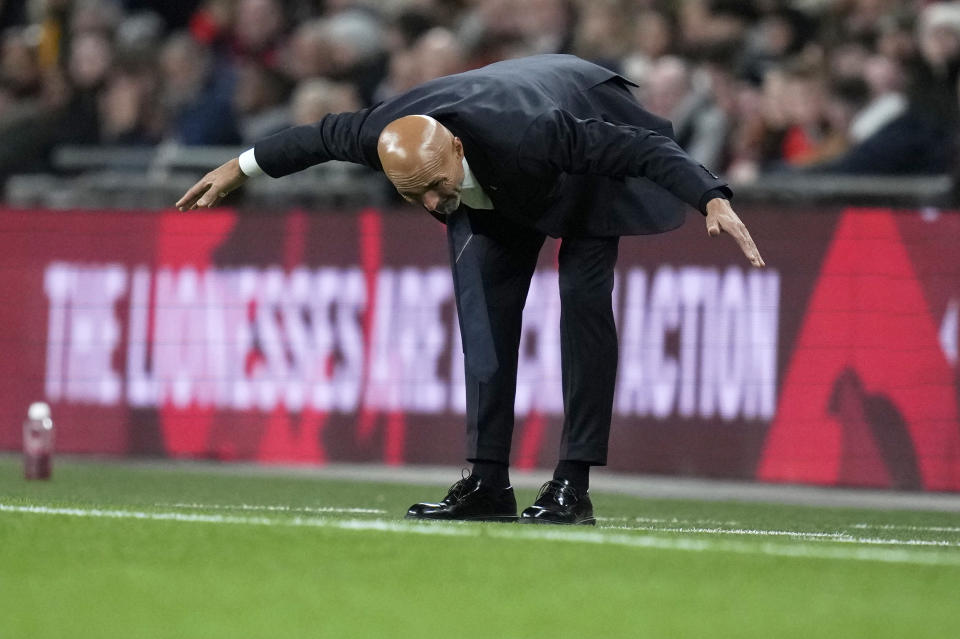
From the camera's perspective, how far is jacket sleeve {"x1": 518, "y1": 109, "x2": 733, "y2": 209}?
5.42 metres

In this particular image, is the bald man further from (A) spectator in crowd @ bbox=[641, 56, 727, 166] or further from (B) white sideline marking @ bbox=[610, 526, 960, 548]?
(A) spectator in crowd @ bbox=[641, 56, 727, 166]

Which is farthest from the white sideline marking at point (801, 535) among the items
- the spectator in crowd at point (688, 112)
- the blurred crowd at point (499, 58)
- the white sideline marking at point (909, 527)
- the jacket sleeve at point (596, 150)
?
the spectator in crowd at point (688, 112)

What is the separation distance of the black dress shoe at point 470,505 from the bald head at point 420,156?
1.08 m

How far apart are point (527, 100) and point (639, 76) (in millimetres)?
5783

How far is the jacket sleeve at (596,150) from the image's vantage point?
5.42 metres

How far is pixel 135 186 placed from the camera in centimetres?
1101

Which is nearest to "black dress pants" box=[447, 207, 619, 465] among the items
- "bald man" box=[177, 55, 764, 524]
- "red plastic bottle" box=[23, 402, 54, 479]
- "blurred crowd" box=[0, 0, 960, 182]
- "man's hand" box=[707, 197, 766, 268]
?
"bald man" box=[177, 55, 764, 524]

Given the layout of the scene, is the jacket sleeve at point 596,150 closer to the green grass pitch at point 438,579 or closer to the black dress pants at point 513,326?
the black dress pants at point 513,326

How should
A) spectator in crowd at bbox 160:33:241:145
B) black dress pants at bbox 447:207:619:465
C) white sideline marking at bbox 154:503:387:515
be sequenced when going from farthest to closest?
spectator in crowd at bbox 160:33:241:145 < white sideline marking at bbox 154:503:387:515 < black dress pants at bbox 447:207:619:465

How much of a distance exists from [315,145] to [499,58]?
6070 millimetres

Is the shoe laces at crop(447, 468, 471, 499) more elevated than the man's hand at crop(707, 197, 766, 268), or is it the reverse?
the man's hand at crop(707, 197, 766, 268)

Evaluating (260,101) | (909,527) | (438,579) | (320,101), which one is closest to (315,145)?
(438,579)

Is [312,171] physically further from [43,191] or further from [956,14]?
[956,14]

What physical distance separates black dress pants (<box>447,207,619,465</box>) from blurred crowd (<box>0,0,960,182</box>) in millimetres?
4256
